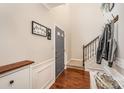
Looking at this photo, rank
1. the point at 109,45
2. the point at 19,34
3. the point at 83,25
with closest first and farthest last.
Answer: the point at 19,34
the point at 109,45
the point at 83,25

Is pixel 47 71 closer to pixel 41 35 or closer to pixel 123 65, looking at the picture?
pixel 41 35

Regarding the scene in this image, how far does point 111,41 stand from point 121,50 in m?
0.32

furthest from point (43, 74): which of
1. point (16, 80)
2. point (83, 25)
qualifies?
point (83, 25)

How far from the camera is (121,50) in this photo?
1.86m

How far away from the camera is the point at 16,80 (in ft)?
4.61

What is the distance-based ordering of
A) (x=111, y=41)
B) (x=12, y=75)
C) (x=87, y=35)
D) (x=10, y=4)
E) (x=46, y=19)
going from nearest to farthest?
(x=12, y=75)
(x=10, y=4)
(x=111, y=41)
(x=46, y=19)
(x=87, y=35)

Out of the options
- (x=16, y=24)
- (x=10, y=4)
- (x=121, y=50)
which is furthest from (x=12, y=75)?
(x=121, y=50)

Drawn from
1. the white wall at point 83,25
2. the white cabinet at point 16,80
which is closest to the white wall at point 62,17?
the white wall at point 83,25

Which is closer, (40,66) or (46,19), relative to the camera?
(40,66)

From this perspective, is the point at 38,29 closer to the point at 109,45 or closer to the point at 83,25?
the point at 109,45

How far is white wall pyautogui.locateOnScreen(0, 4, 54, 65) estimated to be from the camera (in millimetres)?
1529

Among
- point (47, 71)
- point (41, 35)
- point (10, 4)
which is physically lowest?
A: point (47, 71)

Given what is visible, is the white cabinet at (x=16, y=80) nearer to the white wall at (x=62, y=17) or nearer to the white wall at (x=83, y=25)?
the white wall at (x=62, y=17)

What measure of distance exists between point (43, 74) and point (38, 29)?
1055 mm
